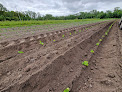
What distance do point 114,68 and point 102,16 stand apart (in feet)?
315

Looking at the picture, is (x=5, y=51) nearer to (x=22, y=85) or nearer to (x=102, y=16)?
(x=22, y=85)

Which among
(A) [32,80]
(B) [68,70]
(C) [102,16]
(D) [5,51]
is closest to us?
(A) [32,80]

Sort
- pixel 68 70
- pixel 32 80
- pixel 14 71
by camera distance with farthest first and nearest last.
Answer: pixel 68 70, pixel 14 71, pixel 32 80

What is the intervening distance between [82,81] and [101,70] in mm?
1046

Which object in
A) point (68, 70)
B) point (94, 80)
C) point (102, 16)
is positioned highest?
point (102, 16)

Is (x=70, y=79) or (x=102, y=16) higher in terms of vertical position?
(x=102, y=16)

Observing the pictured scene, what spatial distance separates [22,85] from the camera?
5.66ft

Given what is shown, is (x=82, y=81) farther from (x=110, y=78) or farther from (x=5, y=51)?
(x=5, y=51)

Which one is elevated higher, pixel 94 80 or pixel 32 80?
pixel 32 80

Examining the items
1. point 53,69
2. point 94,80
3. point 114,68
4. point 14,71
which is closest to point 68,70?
point 53,69

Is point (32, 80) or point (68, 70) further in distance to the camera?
point (68, 70)

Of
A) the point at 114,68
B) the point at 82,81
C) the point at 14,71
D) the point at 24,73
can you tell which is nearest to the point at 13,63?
the point at 14,71

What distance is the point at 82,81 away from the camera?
6.93 feet

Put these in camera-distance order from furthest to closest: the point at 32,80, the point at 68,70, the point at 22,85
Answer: the point at 68,70 → the point at 32,80 → the point at 22,85
